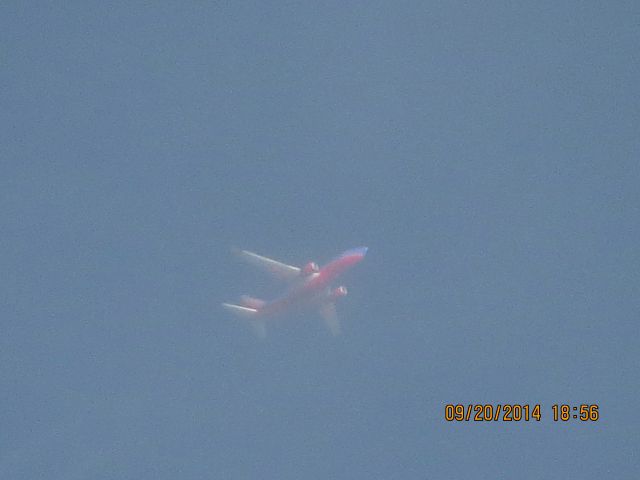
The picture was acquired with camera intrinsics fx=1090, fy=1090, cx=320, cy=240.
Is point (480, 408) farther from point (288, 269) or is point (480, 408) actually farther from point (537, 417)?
point (288, 269)

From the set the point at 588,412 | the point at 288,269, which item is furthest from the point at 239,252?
the point at 588,412

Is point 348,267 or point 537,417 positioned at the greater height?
point 348,267

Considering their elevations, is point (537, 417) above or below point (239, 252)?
below

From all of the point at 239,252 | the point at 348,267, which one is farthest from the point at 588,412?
the point at 239,252

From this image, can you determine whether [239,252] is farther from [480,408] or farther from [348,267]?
[480,408]

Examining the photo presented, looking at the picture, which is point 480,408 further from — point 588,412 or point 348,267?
point 348,267

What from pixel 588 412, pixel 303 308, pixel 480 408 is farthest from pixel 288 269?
pixel 588 412
